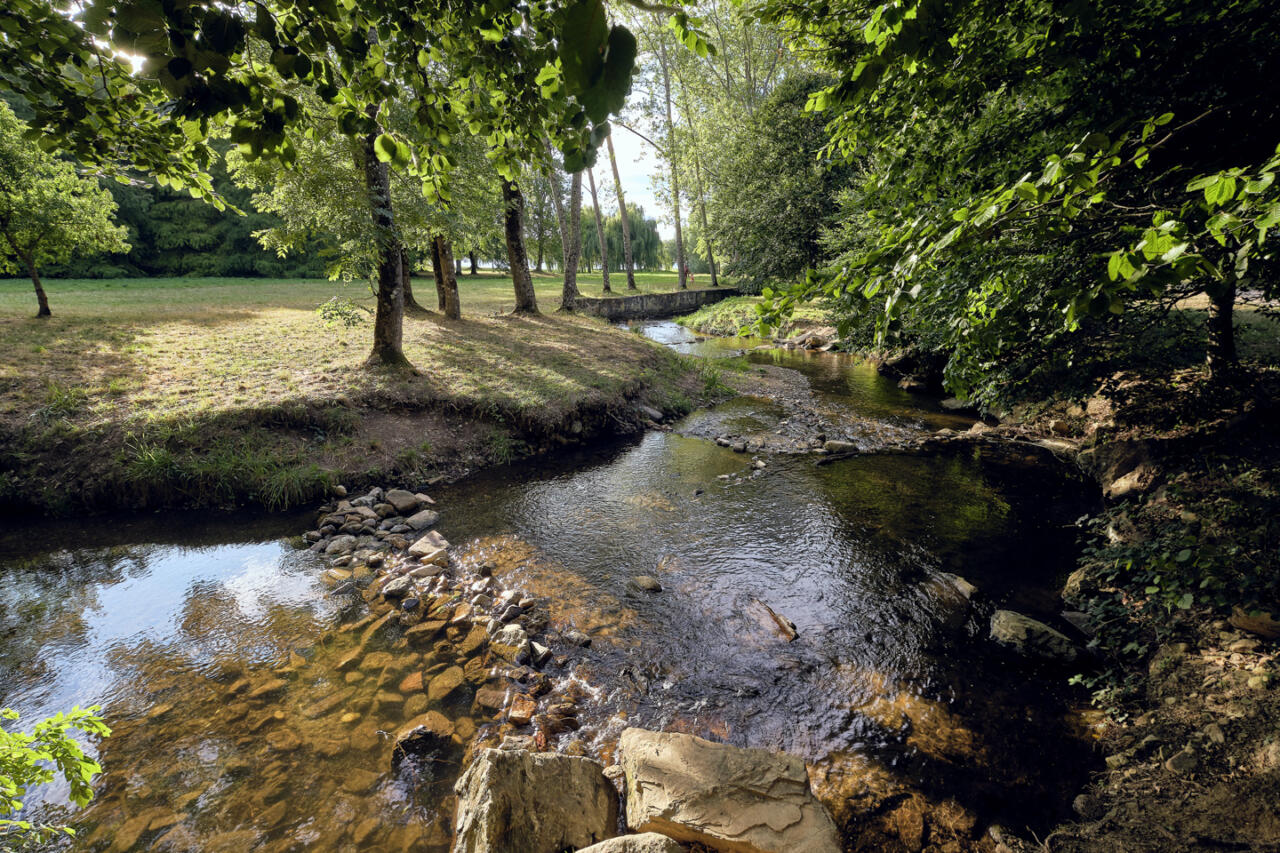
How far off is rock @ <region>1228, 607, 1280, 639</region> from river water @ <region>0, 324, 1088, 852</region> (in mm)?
1281

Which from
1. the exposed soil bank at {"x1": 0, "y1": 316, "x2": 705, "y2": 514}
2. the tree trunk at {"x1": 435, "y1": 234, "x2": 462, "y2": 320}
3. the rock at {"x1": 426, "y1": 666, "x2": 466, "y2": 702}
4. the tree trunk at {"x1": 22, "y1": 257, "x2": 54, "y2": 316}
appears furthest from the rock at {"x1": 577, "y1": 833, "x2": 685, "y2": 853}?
the tree trunk at {"x1": 22, "y1": 257, "x2": 54, "y2": 316}

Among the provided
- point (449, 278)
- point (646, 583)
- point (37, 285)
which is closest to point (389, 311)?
point (449, 278)

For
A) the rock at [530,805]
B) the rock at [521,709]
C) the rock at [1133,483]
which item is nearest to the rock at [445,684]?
the rock at [521,709]

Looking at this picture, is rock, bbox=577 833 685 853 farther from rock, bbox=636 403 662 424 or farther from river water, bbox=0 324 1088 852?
rock, bbox=636 403 662 424

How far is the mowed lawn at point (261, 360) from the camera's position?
870 cm

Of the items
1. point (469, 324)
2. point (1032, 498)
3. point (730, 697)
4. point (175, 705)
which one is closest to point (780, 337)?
point (469, 324)

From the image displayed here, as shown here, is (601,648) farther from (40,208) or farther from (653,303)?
(653,303)

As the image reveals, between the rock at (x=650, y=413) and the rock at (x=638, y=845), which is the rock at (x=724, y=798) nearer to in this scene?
the rock at (x=638, y=845)

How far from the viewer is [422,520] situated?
7.24 metres

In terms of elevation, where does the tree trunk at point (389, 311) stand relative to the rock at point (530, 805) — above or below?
above

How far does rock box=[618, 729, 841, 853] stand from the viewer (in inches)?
118

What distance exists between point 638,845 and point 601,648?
7.16 ft

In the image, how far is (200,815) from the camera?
3295mm

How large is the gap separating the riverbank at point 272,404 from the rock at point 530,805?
20.4 ft
